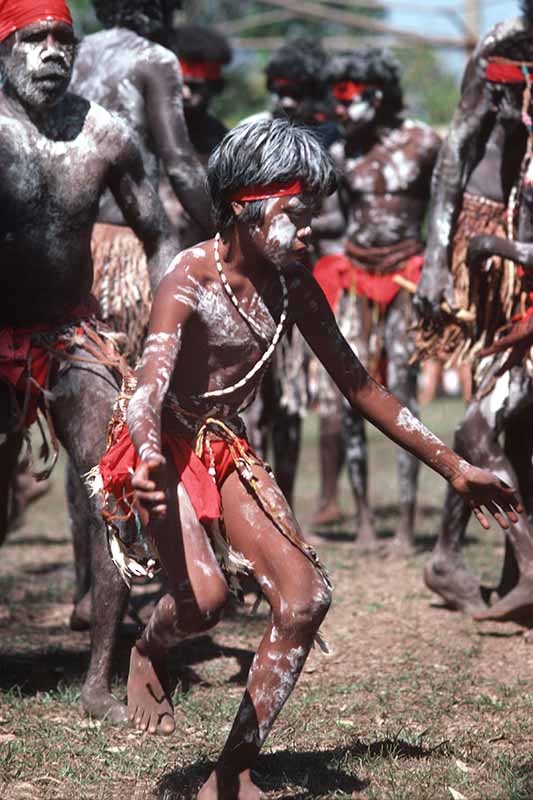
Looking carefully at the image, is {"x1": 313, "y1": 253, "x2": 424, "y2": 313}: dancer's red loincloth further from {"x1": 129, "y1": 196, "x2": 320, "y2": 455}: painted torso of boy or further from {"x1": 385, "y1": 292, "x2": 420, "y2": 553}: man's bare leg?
{"x1": 129, "y1": 196, "x2": 320, "y2": 455}: painted torso of boy

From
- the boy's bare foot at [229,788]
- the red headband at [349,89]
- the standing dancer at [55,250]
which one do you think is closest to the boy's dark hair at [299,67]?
the red headband at [349,89]

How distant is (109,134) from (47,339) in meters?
0.72

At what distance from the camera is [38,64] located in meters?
4.39

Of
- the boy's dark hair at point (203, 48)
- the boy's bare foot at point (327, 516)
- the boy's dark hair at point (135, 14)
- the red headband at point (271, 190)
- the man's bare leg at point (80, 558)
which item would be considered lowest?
the boy's bare foot at point (327, 516)

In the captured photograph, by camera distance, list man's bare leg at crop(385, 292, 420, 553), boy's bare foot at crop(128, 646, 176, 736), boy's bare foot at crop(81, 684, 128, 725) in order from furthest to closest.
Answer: man's bare leg at crop(385, 292, 420, 553), boy's bare foot at crop(81, 684, 128, 725), boy's bare foot at crop(128, 646, 176, 736)

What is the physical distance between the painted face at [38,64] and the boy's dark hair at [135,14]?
4.69 feet

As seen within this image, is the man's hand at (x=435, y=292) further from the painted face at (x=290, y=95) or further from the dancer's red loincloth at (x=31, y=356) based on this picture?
the painted face at (x=290, y=95)

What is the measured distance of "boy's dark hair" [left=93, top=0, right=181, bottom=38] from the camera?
580 cm

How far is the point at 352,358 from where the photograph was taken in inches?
153

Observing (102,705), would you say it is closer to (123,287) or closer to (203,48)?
(123,287)

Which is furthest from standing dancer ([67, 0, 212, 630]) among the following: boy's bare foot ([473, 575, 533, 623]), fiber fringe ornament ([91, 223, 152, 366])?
boy's bare foot ([473, 575, 533, 623])

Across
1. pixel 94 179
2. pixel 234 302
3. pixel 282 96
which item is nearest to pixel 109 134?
pixel 94 179

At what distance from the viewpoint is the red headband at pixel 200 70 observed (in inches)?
287

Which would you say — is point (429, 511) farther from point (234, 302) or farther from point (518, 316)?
point (234, 302)
